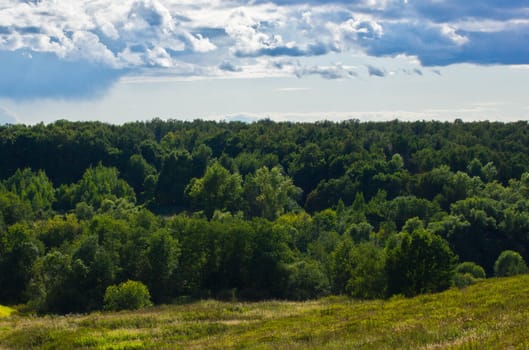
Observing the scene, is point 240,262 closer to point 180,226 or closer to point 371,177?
point 180,226

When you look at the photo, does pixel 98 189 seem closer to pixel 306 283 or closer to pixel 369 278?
pixel 306 283

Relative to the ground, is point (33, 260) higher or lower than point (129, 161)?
lower

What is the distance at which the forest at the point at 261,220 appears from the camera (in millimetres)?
73875

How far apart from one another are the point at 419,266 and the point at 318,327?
28.3 m

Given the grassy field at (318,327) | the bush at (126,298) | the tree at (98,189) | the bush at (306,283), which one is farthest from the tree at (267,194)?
the grassy field at (318,327)

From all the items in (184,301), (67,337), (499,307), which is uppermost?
(499,307)

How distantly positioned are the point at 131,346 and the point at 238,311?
17.1 m

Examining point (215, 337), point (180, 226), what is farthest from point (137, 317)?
point (180, 226)

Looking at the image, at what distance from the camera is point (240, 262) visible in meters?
79.7

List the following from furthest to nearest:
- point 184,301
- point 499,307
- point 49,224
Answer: point 49,224
point 184,301
point 499,307

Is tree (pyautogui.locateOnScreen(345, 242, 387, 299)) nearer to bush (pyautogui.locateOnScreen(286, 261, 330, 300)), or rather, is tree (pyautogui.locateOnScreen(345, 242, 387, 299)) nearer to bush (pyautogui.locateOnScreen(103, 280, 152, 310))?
bush (pyautogui.locateOnScreen(286, 261, 330, 300))

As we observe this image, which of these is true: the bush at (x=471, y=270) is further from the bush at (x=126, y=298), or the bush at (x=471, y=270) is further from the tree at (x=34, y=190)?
the tree at (x=34, y=190)

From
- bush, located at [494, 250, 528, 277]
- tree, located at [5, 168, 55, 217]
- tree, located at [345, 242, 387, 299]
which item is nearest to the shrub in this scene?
tree, located at [345, 242, 387, 299]

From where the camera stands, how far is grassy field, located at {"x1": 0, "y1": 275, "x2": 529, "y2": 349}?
26.3 m
